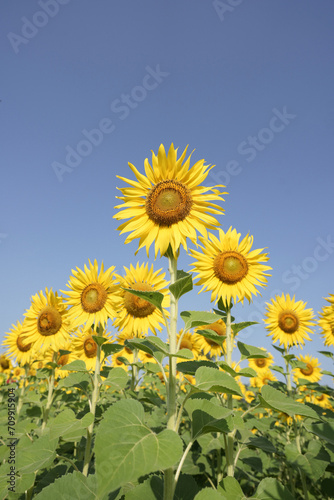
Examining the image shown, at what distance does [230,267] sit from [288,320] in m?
3.62

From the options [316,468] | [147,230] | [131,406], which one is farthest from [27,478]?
[316,468]

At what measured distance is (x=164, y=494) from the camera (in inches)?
86.0

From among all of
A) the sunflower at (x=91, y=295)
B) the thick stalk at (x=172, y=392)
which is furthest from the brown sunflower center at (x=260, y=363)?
the thick stalk at (x=172, y=392)

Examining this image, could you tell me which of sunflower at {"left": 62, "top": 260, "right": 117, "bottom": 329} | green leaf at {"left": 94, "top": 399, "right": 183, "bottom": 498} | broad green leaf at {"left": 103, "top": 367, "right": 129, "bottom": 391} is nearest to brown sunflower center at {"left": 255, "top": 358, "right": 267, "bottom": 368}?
sunflower at {"left": 62, "top": 260, "right": 117, "bottom": 329}

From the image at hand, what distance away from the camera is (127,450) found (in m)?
1.66

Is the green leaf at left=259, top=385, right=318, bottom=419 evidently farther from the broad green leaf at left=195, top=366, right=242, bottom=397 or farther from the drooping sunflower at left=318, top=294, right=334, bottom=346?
the drooping sunflower at left=318, top=294, right=334, bottom=346

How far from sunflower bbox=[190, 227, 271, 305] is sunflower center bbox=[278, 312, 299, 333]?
3216mm

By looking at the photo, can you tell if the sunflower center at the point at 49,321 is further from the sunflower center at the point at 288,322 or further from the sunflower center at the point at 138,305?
the sunflower center at the point at 288,322

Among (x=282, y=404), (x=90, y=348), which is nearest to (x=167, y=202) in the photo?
(x=282, y=404)

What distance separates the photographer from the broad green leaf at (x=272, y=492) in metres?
2.81

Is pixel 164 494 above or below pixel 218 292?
below

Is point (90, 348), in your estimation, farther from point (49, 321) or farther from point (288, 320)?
point (288, 320)

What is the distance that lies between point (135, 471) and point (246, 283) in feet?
12.6

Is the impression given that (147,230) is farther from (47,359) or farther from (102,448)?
(47,359)
